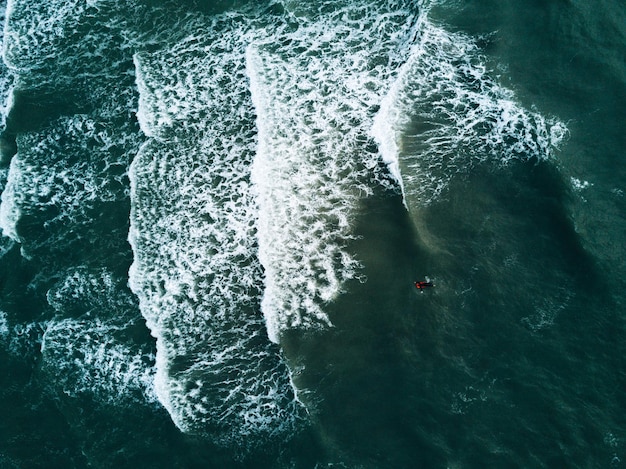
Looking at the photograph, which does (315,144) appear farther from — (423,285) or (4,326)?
(4,326)

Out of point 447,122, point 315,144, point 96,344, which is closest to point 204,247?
point 96,344

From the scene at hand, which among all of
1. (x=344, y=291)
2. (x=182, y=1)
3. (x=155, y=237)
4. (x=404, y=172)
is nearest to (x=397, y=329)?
(x=344, y=291)

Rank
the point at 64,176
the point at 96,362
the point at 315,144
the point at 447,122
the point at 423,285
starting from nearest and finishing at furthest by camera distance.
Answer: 1. the point at 423,285
2. the point at 96,362
3. the point at 447,122
4. the point at 315,144
5. the point at 64,176

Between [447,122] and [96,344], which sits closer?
[96,344]

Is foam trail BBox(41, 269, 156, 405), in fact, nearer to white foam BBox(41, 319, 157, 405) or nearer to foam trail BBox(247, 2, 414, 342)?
white foam BBox(41, 319, 157, 405)

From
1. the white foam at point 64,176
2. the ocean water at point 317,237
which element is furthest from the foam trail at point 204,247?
the white foam at point 64,176

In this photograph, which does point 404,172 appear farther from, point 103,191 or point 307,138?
point 103,191

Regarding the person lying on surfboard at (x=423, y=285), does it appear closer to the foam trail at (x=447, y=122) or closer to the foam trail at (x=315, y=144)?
the foam trail at (x=315, y=144)

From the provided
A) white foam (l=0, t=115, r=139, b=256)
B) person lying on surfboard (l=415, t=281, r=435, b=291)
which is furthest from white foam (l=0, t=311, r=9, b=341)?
person lying on surfboard (l=415, t=281, r=435, b=291)
